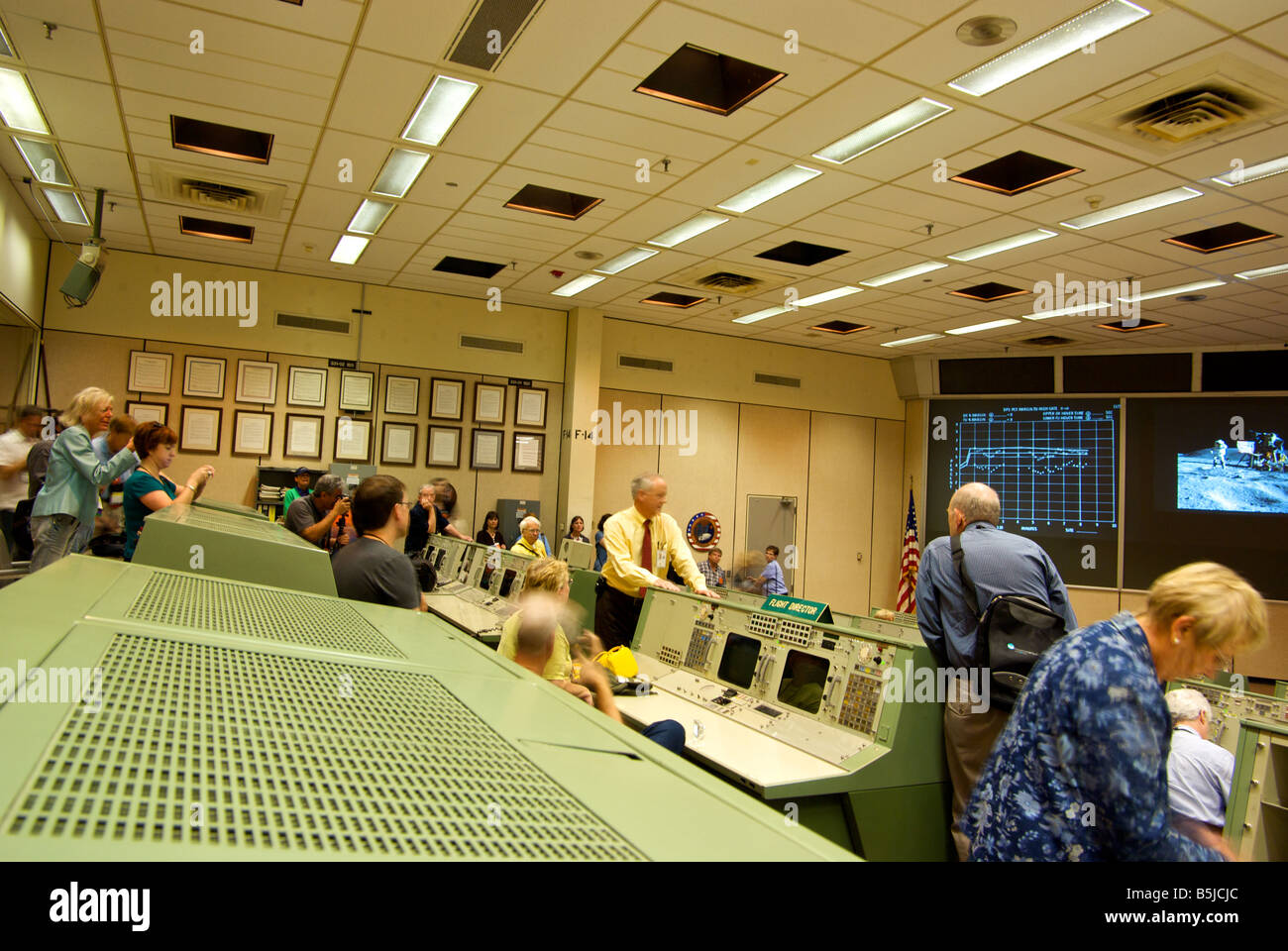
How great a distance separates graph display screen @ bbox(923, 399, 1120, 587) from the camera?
31.4ft

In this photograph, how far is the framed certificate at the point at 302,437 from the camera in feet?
26.0

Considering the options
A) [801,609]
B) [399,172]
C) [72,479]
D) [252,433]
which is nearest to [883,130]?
[801,609]

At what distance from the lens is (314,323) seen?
802 centimetres

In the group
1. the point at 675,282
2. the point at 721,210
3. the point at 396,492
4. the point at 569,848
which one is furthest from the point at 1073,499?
the point at 569,848

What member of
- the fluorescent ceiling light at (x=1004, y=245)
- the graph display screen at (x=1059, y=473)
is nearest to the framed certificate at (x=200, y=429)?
the fluorescent ceiling light at (x=1004, y=245)

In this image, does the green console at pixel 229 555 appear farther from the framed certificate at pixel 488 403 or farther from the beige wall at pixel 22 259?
the framed certificate at pixel 488 403

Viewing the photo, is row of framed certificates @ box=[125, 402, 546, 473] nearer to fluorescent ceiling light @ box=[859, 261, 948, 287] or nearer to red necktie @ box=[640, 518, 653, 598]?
fluorescent ceiling light @ box=[859, 261, 948, 287]

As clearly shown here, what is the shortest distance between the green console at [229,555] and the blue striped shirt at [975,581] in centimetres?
214

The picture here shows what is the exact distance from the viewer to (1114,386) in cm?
966

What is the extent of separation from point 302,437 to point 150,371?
1405mm

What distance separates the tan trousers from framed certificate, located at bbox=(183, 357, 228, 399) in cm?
719
